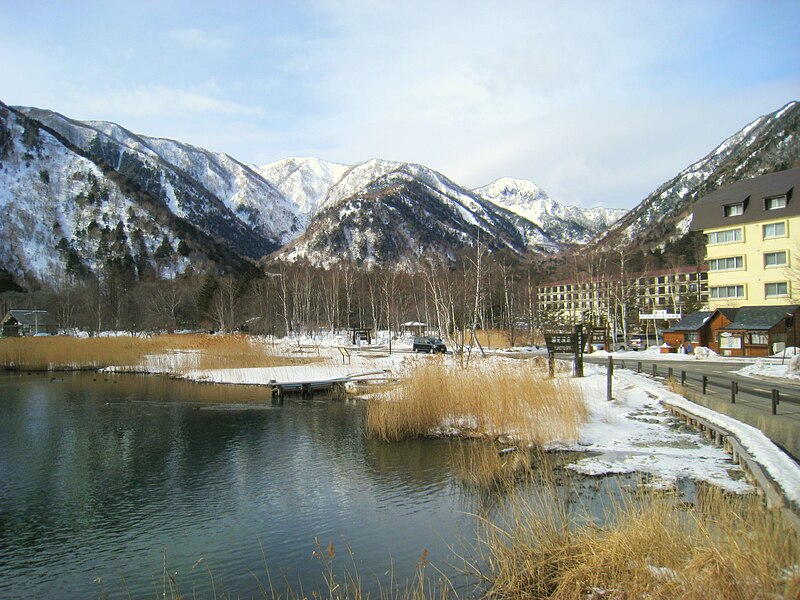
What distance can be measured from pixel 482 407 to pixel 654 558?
36.9 ft

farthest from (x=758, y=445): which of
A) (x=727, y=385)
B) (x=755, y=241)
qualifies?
(x=755, y=241)

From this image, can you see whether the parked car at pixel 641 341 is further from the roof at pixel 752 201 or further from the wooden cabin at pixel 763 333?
the roof at pixel 752 201

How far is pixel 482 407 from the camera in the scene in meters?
17.4

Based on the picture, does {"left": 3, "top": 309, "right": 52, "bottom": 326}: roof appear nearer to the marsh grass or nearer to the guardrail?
the guardrail

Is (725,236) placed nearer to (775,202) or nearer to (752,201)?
(752,201)

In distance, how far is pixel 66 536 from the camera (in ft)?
34.4

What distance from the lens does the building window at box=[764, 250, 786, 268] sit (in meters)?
47.4

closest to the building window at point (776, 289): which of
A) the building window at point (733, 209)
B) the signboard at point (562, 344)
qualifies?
the building window at point (733, 209)

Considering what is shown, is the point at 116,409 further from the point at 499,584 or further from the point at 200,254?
the point at 200,254

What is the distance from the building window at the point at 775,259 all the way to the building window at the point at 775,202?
12.7 feet

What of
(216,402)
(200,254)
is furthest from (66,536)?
(200,254)

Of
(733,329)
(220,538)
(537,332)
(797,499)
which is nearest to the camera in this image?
(797,499)

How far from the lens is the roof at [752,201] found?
48.4m

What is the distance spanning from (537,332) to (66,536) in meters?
51.1
